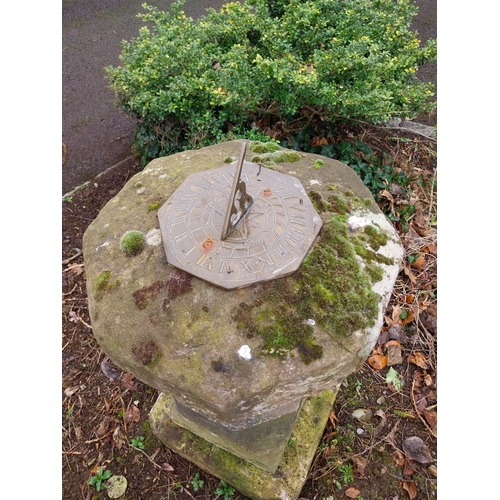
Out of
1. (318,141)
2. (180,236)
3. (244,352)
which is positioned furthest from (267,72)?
(244,352)

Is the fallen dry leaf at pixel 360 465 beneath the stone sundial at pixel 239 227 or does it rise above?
beneath

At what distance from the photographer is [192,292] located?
5.44ft

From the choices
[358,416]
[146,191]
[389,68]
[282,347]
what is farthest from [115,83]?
[358,416]

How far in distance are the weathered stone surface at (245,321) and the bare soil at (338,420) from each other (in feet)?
3.50

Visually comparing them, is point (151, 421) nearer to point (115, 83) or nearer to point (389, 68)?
point (115, 83)

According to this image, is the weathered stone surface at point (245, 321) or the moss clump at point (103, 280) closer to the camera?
the weathered stone surface at point (245, 321)

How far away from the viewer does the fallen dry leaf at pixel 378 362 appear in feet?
9.93

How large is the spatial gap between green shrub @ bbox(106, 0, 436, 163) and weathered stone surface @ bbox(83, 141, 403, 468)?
1.65m

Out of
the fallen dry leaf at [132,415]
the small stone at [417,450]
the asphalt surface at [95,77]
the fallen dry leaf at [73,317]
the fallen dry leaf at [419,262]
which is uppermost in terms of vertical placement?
the asphalt surface at [95,77]

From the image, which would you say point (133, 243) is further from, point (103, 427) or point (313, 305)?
point (103, 427)

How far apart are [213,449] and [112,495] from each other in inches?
26.6

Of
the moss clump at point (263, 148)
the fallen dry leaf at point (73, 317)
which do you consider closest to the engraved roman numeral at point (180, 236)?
the moss clump at point (263, 148)

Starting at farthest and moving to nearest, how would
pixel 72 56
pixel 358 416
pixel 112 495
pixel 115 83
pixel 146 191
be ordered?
pixel 72 56, pixel 115 83, pixel 358 416, pixel 112 495, pixel 146 191

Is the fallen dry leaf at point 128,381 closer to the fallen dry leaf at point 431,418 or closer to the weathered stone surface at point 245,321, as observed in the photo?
the weathered stone surface at point 245,321
